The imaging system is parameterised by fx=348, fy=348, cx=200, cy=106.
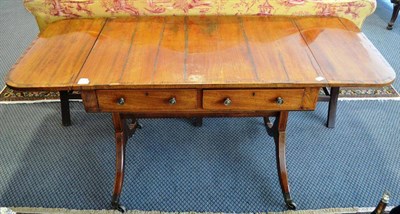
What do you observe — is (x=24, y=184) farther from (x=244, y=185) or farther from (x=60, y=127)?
(x=244, y=185)

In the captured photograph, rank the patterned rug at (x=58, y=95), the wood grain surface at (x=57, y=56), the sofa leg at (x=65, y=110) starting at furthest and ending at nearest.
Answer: the patterned rug at (x=58, y=95) → the sofa leg at (x=65, y=110) → the wood grain surface at (x=57, y=56)

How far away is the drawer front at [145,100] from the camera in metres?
1.08

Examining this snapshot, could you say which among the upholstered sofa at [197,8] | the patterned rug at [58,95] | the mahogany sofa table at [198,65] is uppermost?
the upholstered sofa at [197,8]

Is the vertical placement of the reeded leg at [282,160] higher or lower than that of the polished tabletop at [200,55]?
lower

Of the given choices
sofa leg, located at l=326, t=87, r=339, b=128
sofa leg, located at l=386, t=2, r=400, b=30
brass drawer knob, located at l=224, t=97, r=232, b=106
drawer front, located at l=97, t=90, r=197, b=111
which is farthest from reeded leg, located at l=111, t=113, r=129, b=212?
sofa leg, located at l=386, t=2, r=400, b=30

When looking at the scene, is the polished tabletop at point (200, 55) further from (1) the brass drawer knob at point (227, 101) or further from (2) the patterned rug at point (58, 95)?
(2) the patterned rug at point (58, 95)

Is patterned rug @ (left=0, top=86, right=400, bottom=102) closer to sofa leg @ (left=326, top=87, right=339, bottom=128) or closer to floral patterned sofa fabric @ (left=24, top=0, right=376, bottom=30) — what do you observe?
sofa leg @ (left=326, top=87, right=339, bottom=128)

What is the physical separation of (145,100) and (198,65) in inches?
7.9

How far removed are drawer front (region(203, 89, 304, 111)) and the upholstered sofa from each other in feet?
1.45

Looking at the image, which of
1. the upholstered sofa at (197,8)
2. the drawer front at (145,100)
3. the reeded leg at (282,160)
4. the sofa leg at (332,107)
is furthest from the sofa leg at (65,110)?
the sofa leg at (332,107)

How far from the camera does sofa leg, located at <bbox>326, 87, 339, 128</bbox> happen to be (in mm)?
1700

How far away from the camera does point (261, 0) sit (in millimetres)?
1357

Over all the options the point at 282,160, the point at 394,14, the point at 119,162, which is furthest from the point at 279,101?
the point at 394,14

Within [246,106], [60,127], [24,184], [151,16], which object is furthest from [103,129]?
[246,106]
